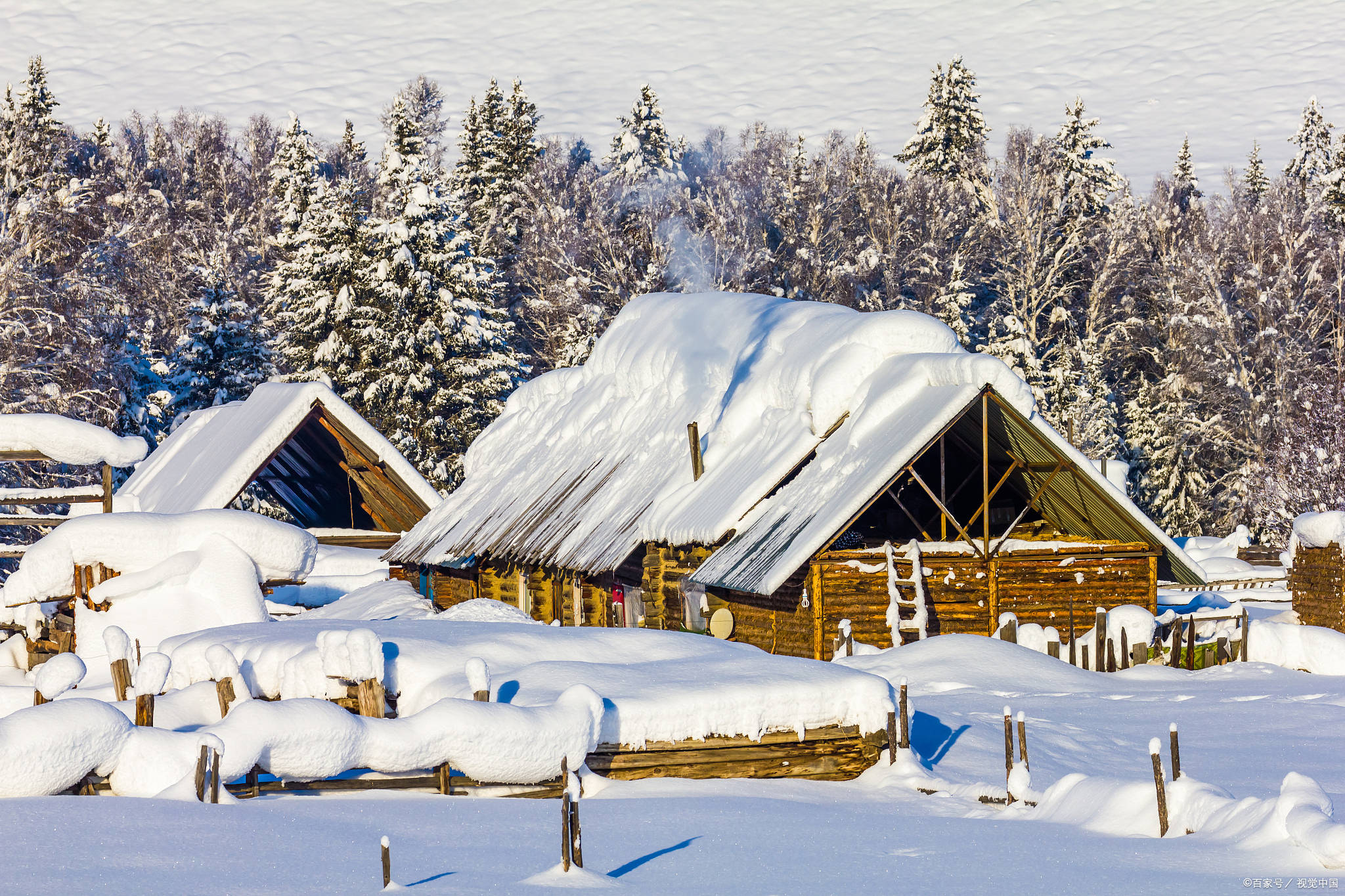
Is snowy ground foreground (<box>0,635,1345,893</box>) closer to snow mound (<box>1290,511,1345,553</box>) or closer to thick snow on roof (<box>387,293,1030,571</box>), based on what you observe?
thick snow on roof (<box>387,293,1030,571</box>)

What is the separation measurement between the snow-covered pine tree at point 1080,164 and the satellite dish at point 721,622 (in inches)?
1469

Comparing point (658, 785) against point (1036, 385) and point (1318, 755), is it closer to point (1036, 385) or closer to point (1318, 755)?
point (1318, 755)

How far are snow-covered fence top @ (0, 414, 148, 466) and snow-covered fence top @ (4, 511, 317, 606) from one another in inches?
151

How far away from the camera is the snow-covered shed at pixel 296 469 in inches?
1125

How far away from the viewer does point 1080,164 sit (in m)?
57.7

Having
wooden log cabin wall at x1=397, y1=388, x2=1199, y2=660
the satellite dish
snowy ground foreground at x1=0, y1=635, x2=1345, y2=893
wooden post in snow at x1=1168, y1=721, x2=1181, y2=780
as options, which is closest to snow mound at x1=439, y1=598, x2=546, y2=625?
wooden log cabin wall at x1=397, y1=388, x2=1199, y2=660

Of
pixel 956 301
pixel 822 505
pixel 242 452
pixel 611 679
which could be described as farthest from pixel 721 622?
pixel 956 301

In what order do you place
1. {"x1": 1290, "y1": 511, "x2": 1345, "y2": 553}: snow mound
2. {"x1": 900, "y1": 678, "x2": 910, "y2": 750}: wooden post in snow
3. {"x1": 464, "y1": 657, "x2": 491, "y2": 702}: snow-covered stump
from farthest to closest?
{"x1": 1290, "y1": 511, "x2": 1345, "y2": 553}: snow mound → {"x1": 900, "y1": 678, "x2": 910, "y2": 750}: wooden post in snow → {"x1": 464, "y1": 657, "x2": 491, "y2": 702}: snow-covered stump

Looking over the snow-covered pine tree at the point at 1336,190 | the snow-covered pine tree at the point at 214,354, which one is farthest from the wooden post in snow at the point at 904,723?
the snow-covered pine tree at the point at 1336,190

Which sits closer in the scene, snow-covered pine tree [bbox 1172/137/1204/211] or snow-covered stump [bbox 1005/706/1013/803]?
snow-covered stump [bbox 1005/706/1013/803]

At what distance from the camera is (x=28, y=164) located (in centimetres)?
5647

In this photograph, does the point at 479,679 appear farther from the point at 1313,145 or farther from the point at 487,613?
the point at 1313,145

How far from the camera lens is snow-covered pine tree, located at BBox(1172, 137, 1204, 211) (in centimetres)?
7294

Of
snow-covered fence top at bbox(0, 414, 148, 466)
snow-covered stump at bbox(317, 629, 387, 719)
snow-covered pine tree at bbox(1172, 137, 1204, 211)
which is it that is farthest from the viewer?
snow-covered pine tree at bbox(1172, 137, 1204, 211)
